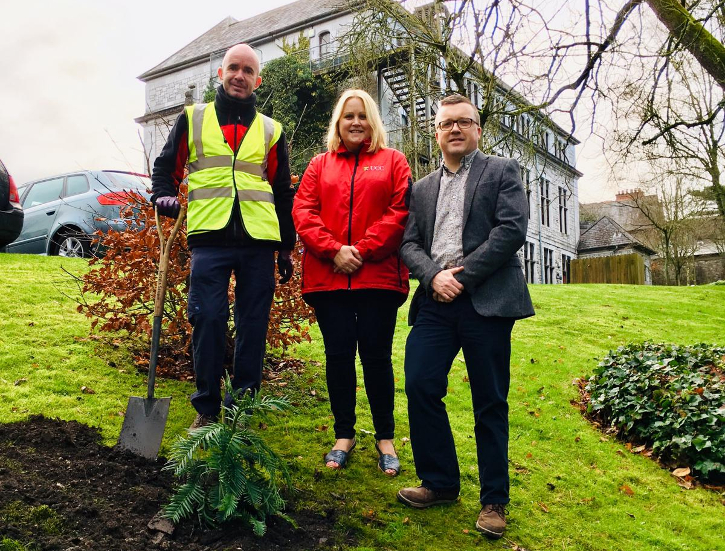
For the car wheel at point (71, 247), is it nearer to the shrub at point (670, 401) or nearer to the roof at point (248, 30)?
the shrub at point (670, 401)

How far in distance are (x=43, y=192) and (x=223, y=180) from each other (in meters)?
8.58

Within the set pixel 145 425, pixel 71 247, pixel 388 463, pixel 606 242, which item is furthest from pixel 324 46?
pixel 145 425

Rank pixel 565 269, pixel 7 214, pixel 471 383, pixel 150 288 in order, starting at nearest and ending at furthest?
1. pixel 471 383
2. pixel 7 214
3. pixel 150 288
4. pixel 565 269

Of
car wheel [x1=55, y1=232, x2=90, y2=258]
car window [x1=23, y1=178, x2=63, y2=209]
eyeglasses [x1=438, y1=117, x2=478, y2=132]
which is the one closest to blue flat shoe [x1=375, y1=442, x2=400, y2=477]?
eyeglasses [x1=438, y1=117, x2=478, y2=132]

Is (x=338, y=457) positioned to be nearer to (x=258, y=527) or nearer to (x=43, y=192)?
(x=258, y=527)

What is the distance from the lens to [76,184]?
10.5 m

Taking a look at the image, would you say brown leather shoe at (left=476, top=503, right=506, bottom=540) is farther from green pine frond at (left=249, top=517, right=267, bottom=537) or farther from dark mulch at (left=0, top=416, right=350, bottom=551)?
green pine frond at (left=249, top=517, right=267, bottom=537)

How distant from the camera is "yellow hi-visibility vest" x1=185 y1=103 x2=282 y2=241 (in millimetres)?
3711

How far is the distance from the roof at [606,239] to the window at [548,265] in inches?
210

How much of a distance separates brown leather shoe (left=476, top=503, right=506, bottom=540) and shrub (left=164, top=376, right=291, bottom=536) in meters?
1.13

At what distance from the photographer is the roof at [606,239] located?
121 ft

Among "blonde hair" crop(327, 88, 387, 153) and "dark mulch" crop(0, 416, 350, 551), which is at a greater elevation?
"blonde hair" crop(327, 88, 387, 153)

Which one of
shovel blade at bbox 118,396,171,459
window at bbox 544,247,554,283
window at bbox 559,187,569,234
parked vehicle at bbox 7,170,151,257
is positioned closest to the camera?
shovel blade at bbox 118,396,171,459

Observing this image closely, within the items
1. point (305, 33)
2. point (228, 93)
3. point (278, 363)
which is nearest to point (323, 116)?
point (305, 33)
